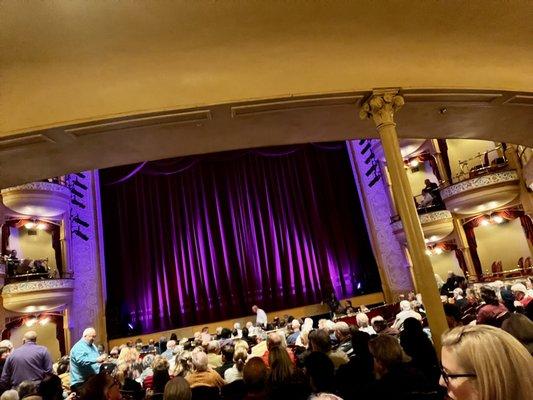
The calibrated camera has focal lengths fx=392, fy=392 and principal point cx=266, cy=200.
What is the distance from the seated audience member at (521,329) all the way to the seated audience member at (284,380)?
1755mm

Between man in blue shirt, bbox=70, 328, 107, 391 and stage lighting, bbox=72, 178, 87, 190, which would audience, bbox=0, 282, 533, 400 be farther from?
stage lighting, bbox=72, 178, 87, 190

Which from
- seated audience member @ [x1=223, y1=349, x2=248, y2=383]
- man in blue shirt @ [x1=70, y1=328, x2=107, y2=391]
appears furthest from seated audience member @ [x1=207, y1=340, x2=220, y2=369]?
man in blue shirt @ [x1=70, y1=328, x2=107, y2=391]

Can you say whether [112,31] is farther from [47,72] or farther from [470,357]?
[470,357]

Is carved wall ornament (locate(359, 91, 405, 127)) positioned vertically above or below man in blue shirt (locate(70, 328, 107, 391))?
above

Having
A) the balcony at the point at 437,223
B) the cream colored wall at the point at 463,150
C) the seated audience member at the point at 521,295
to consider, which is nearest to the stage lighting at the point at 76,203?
the balcony at the point at 437,223

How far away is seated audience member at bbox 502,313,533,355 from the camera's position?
10.1 ft

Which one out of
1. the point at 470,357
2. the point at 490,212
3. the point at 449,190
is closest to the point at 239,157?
the point at 449,190

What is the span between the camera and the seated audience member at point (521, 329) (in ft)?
10.1

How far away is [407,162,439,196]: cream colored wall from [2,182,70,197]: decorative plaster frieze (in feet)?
42.3

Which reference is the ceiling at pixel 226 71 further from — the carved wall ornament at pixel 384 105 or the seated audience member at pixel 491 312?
the seated audience member at pixel 491 312

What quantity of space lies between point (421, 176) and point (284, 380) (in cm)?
1522

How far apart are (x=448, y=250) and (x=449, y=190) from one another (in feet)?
9.49

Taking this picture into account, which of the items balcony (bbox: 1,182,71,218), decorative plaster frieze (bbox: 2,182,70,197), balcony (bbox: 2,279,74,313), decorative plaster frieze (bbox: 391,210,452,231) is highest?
decorative plaster frieze (bbox: 2,182,70,197)

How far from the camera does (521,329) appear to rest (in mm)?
3111
